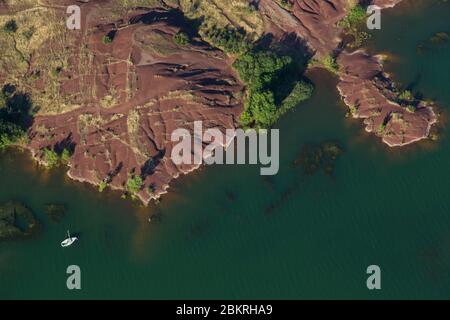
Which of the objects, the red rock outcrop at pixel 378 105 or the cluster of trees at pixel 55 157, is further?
the red rock outcrop at pixel 378 105

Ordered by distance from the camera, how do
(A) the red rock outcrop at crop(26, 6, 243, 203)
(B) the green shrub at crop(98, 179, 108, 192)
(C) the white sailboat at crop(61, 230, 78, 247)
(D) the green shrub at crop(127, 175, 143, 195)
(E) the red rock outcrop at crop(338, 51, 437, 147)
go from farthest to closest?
(E) the red rock outcrop at crop(338, 51, 437, 147) < (A) the red rock outcrop at crop(26, 6, 243, 203) < (B) the green shrub at crop(98, 179, 108, 192) < (D) the green shrub at crop(127, 175, 143, 195) < (C) the white sailboat at crop(61, 230, 78, 247)

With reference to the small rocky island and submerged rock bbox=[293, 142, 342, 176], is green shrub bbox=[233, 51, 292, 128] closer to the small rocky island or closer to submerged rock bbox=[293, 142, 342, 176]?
the small rocky island

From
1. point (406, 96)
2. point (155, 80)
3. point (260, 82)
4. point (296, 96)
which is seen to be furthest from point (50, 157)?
point (406, 96)

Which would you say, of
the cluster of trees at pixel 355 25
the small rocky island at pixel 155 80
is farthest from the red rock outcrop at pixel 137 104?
the cluster of trees at pixel 355 25

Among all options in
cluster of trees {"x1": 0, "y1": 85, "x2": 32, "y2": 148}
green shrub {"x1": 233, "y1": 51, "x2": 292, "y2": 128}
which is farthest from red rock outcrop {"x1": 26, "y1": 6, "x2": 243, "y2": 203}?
green shrub {"x1": 233, "y1": 51, "x2": 292, "y2": 128}

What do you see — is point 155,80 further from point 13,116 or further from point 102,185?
point 13,116

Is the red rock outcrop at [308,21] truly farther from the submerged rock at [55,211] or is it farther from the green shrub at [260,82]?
the submerged rock at [55,211]
